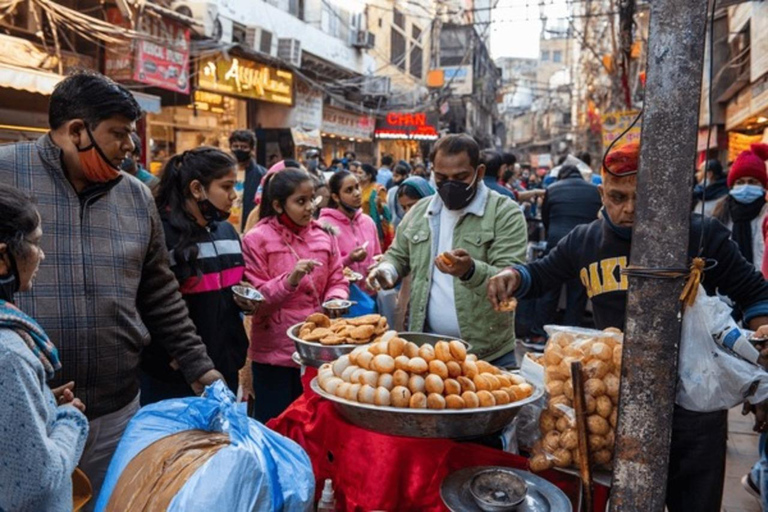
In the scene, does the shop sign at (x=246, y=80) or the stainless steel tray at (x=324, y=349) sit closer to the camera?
the stainless steel tray at (x=324, y=349)

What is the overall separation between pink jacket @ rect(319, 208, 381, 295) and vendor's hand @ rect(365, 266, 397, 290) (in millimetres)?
2148

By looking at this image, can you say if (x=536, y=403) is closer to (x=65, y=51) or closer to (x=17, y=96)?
(x=17, y=96)

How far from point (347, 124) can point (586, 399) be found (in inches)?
806

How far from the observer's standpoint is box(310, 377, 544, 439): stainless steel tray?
1811 mm

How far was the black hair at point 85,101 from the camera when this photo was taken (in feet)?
7.20

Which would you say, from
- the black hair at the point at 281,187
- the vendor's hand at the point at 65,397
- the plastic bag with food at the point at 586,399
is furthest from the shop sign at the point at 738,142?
the vendor's hand at the point at 65,397

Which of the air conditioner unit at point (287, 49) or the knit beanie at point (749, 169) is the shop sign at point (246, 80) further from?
the knit beanie at point (749, 169)

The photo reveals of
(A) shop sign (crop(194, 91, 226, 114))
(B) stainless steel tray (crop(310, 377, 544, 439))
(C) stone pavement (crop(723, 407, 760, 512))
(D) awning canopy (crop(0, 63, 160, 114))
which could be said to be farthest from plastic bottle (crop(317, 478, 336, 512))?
(A) shop sign (crop(194, 91, 226, 114))

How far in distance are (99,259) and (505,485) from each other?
5.76 feet

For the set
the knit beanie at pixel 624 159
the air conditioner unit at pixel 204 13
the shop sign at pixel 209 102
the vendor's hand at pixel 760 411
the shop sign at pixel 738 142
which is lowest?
the vendor's hand at pixel 760 411

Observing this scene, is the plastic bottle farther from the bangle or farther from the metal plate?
the bangle

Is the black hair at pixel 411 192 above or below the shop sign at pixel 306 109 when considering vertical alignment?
below

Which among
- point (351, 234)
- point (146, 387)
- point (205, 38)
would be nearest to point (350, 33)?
point (205, 38)

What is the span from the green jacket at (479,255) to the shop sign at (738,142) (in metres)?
11.4
